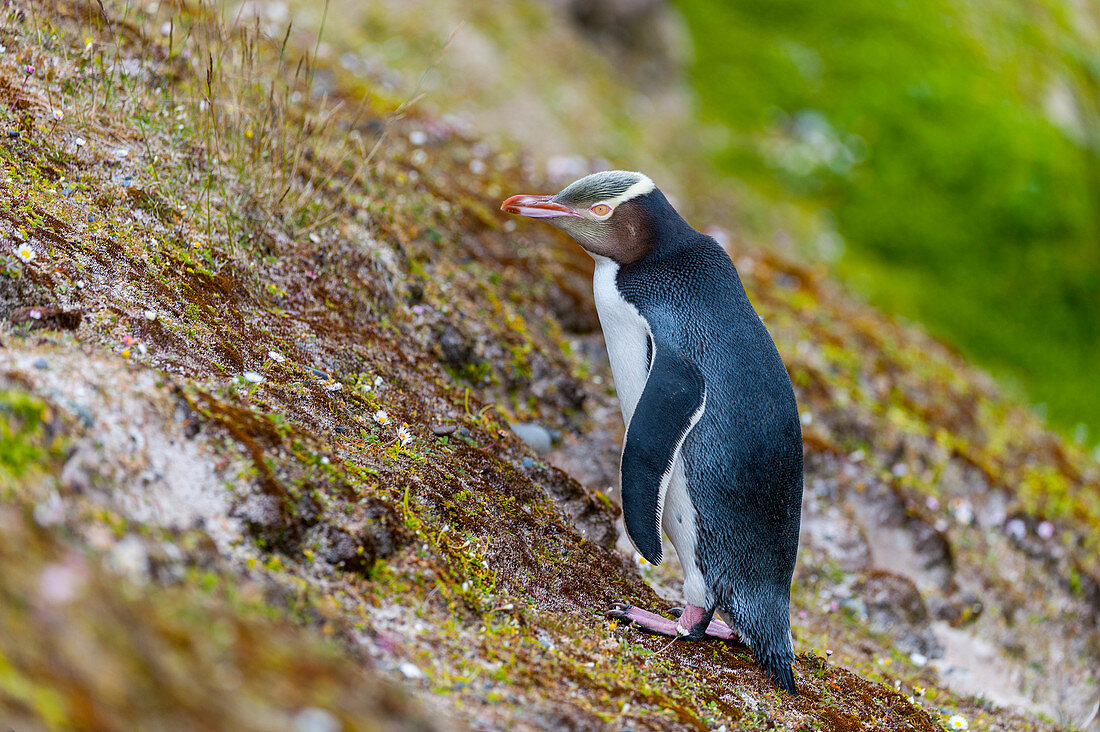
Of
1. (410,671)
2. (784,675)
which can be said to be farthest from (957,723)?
(410,671)

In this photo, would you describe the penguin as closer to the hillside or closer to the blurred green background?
the hillside

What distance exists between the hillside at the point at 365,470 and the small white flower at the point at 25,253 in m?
0.03

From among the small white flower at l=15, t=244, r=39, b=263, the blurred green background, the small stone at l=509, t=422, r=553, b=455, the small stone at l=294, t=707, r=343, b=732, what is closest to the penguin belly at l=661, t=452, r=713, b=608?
the small stone at l=509, t=422, r=553, b=455

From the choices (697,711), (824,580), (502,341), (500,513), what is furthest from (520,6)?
(697,711)

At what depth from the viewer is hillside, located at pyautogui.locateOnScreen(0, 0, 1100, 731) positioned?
1776 mm

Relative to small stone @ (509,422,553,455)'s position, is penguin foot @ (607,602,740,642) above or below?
above

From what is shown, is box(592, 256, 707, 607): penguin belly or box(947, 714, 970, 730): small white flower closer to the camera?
box(592, 256, 707, 607): penguin belly

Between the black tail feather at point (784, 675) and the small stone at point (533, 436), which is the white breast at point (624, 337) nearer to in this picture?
the small stone at point (533, 436)

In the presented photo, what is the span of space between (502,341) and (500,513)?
62.1 inches

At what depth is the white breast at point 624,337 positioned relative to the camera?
3.36 meters

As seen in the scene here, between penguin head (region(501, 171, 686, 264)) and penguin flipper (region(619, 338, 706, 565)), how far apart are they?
2.30ft

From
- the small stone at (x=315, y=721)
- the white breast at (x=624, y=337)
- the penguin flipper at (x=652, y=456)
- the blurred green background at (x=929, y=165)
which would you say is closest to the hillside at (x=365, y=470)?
the small stone at (x=315, y=721)

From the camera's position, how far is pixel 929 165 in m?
11.1

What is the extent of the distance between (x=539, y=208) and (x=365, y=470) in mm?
1311
